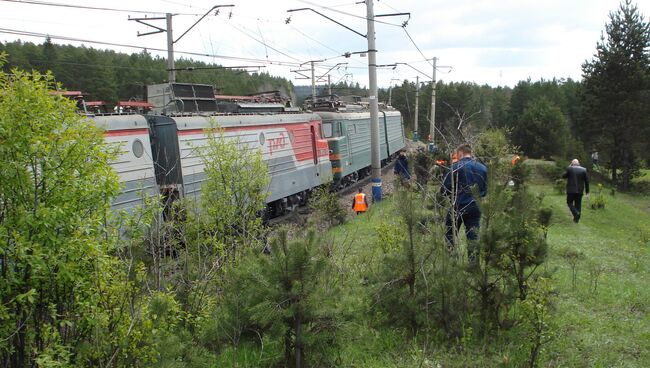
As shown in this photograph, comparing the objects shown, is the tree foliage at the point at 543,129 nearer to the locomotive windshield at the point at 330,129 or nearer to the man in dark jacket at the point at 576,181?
the locomotive windshield at the point at 330,129

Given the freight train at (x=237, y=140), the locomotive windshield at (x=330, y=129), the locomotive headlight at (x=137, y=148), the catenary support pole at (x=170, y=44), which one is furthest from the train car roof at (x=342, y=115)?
the locomotive headlight at (x=137, y=148)

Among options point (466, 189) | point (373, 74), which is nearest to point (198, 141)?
point (373, 74)

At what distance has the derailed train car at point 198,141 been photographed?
1029cm

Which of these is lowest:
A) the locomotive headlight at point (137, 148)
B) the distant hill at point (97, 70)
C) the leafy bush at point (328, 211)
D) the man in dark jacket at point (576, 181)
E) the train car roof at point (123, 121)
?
the leafy bush at point (328, 211)

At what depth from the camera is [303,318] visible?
4418 millimetres

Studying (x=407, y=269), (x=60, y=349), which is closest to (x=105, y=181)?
(x=60, y=349)

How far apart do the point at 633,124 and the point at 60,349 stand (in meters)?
34.9

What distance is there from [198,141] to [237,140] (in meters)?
2.35

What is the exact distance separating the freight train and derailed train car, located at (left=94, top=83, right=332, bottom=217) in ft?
0.06

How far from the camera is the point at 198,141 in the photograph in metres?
12.2

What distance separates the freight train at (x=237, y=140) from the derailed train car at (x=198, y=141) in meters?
0.02

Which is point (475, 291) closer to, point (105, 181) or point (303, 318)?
point (303, 318)

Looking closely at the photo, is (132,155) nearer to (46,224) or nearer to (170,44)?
(46,224)

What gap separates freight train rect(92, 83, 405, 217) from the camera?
33.9ft
